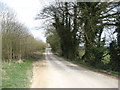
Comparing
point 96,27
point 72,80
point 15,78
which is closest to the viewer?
point 15,78

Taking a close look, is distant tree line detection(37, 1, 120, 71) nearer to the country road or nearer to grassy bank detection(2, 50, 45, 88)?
the country road

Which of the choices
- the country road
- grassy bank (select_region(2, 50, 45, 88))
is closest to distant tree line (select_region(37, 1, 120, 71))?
the country road

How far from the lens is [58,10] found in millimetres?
25938

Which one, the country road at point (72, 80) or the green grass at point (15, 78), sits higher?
the green grass at point (15, 78)

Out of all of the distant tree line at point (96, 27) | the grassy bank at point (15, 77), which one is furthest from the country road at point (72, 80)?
the distant tree line at point (96, 27)

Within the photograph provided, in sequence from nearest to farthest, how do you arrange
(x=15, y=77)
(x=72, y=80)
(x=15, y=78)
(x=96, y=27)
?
(x=15, y=78) → (x=15, y=77) → (x=72, y=80) → (x=96, y=27)

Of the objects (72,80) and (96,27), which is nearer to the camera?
(72,80)

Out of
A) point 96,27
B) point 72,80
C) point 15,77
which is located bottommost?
point 72,80

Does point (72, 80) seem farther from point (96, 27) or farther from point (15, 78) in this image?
point (96, 27)

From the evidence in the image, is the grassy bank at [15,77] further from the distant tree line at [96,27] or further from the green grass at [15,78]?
the distant tree line at [96,27]

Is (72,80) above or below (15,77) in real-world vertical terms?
below

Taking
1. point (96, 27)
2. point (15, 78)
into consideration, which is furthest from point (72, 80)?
point (96, 27)

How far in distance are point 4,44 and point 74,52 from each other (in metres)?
14.3

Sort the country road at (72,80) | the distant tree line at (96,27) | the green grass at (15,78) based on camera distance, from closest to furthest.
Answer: the green grass at (15,78) < the country road at (72,80) < the distant tree line at (96,27)
